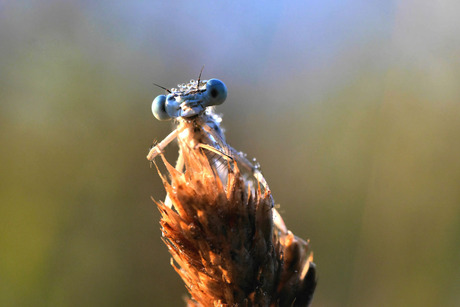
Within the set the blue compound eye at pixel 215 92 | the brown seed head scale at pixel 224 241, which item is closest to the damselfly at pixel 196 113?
the blue compound eye at pixel 215 92

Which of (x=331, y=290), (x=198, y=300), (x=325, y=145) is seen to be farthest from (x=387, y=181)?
(x=198, y=300)

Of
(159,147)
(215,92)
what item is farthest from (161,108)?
(215,92)

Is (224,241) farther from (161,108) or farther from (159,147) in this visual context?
(161,108)

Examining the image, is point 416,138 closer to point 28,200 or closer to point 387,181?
point 387,181

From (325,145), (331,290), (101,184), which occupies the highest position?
(325,145)

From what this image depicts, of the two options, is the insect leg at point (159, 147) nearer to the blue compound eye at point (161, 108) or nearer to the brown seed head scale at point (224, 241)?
the blue compound eye at point (161, 108)
